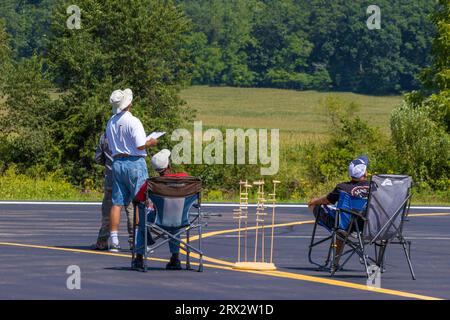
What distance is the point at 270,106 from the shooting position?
337ft

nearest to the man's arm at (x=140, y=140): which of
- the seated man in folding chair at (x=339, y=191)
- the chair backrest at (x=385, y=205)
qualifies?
the seated man in folding chair at (x=339, y=191)

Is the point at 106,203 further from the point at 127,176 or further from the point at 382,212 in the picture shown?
the point at 382,212

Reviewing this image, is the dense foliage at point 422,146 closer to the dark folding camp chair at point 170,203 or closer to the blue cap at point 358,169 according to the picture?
the blue cap at point 358,169

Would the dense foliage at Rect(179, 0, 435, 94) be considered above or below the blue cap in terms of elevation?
above

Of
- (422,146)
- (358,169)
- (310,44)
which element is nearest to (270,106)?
(310,44)

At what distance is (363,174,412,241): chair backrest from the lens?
43.1 ft

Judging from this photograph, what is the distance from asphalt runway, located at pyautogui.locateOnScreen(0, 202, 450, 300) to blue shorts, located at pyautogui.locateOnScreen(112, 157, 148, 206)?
2.38ft

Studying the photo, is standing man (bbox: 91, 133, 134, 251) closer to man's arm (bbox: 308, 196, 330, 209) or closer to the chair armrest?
man's arm (bbox: 308, 196, 330, 209)

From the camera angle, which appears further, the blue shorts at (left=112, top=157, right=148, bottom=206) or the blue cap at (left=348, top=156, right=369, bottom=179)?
the blue shorts at (left=112, top=157, right=148, bottom=206)

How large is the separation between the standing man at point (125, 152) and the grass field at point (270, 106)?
6486 centimetres

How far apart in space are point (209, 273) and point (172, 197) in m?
0.87

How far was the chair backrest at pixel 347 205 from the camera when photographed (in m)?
13.6

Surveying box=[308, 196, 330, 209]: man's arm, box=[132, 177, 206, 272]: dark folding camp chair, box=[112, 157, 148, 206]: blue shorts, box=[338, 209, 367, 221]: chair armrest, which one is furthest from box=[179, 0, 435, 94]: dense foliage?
box=[338, 209, 367, 221]: chair armrest
